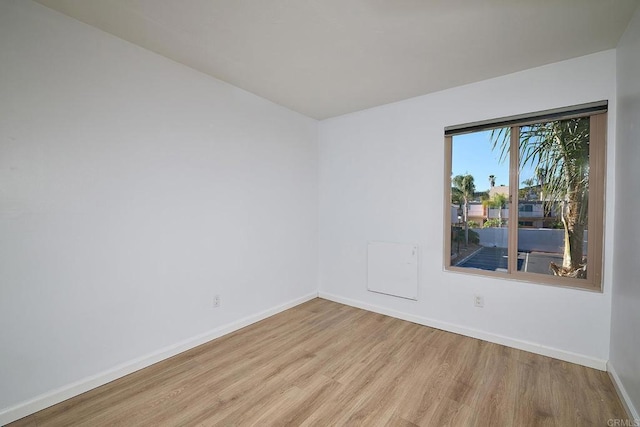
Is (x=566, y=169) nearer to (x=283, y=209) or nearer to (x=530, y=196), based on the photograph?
(x=530, y=196)

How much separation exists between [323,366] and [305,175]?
7.99ft

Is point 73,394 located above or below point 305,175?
below

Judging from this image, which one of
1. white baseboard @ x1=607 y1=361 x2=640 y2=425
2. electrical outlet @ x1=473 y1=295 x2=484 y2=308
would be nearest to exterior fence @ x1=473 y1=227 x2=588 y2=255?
electrical outlet @ x1=473 y1=295 x2=484 y2=308

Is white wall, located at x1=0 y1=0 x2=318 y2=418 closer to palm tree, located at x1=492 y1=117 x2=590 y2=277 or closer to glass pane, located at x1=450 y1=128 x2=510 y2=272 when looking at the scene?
glass pane, located at x1=450 y1=128 x2=510 y2=272

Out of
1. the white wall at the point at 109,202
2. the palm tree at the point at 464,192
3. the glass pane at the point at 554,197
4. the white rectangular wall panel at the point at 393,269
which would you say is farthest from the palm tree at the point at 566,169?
the white wall at the point at 109,202

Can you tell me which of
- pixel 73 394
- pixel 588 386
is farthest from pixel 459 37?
pixel 73 394

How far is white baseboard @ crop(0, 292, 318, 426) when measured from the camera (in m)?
1.70

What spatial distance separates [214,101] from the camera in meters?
2.72

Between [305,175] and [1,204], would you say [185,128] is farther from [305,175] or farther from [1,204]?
[305,175]

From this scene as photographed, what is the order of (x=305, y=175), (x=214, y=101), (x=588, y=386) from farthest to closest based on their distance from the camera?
(x=305, y=175)
(x=214, y=101)
(x=588, y=386)

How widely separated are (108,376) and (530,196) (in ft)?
12.9

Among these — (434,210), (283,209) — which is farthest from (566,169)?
(283,209)

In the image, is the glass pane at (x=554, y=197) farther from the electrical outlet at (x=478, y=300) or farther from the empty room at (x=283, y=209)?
the electrical outlet at (x=478, y=300)

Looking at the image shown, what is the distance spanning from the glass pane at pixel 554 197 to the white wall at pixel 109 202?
2.80 m
